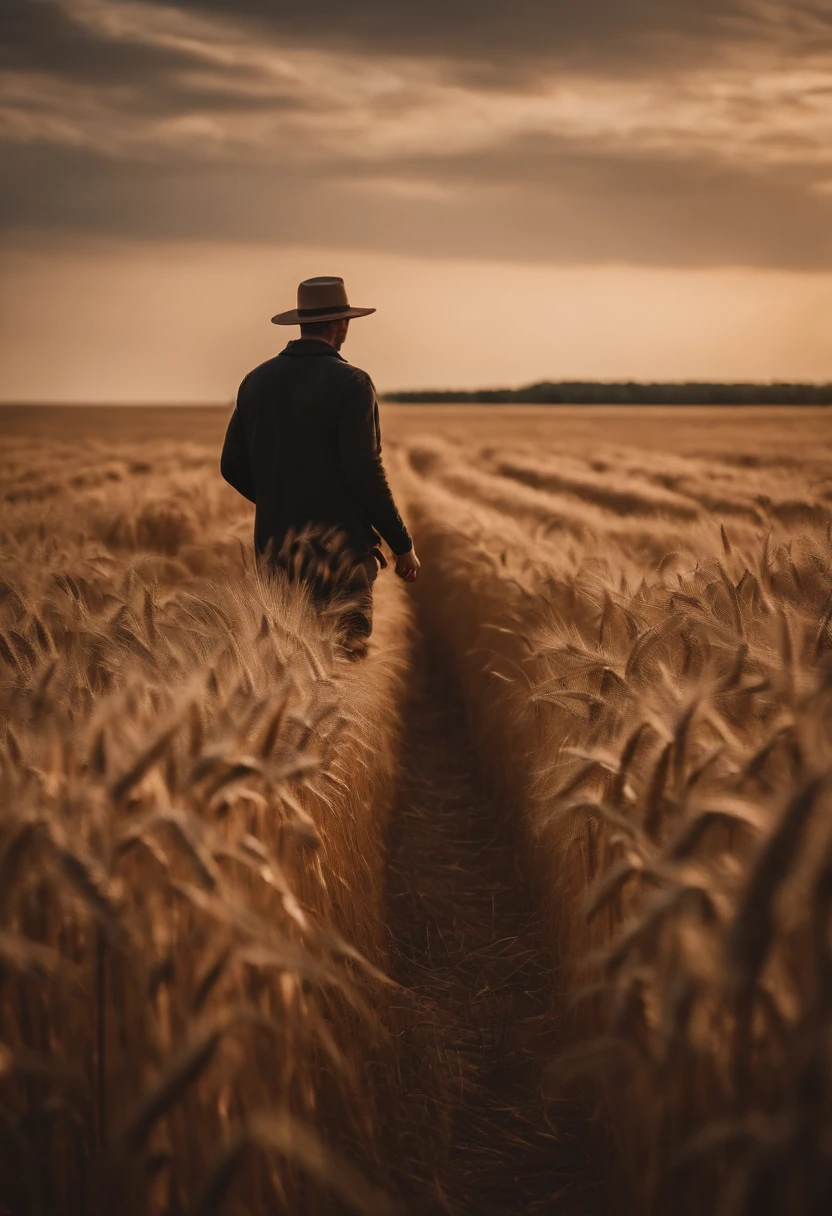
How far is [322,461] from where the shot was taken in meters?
3.46

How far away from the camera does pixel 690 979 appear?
1154mm

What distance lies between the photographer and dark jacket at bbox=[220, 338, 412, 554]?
11.0 feet

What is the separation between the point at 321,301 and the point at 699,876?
2715 millimetres

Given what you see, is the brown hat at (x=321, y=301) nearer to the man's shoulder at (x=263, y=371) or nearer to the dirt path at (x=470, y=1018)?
the man's shoulder at (x=263, y=371)

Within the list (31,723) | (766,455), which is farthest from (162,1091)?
(766,455)

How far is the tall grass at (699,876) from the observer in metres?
1.04

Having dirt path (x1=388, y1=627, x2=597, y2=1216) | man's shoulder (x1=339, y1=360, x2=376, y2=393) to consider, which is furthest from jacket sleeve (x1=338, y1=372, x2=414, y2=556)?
dirt path (x1=388, y1=627, x2=597, y2=1216)

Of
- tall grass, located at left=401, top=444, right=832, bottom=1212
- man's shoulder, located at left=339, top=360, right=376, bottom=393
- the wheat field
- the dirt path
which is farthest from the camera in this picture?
man's shoulder, located at left=339, top=360, right=376, bottom=393

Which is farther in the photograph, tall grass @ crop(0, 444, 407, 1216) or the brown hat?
the brown hat

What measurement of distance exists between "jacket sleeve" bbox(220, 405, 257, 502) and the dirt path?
139 cm

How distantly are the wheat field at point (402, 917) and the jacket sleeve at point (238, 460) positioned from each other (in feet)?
2.13

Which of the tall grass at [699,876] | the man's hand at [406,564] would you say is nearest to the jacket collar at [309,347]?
the man's hand at [406,564]

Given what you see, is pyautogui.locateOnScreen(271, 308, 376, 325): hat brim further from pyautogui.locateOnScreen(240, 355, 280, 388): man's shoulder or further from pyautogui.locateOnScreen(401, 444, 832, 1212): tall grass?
pyautogui.locateOnScreen(401, 444, 832, 1212): tall grass

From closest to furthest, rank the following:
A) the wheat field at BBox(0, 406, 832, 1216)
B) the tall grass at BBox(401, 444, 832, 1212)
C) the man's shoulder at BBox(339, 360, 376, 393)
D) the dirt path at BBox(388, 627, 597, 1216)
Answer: the tall grass at BBox(401, 444, 832, 1212) → the wheat field at BBox(0, 406, 832, 1216) → the dirt path at BBox(388, 627, 597, 1216) → the man's shoulder at BBox(339, 360, 376, 393)
